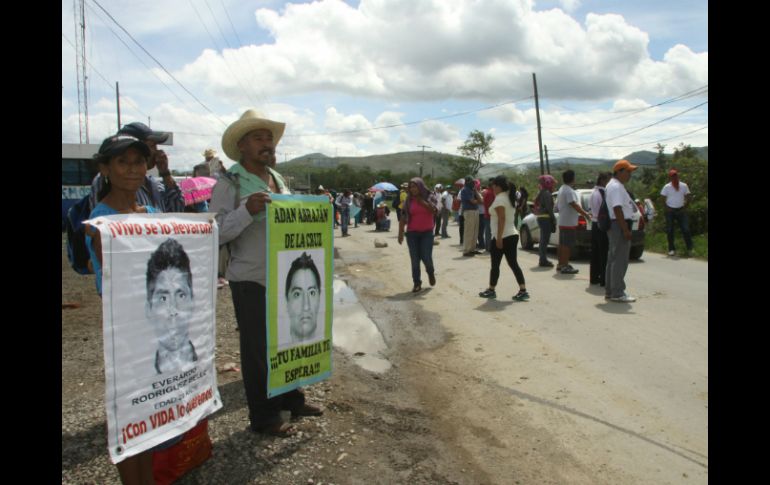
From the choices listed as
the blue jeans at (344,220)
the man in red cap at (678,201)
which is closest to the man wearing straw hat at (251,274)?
the man in red cap at (678,201)

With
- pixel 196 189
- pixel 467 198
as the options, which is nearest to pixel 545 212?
pixel 467 198

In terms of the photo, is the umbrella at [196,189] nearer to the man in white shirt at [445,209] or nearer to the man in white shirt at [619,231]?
the man in white shirt at [619,231]

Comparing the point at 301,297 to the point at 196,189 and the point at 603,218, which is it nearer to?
the point at 196,189

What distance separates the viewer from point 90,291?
984 centimetres

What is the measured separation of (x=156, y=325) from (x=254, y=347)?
1.13 metres

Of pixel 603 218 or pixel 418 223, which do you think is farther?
pixel 418 223

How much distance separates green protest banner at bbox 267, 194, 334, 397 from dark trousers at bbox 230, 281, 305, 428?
188 millimetres

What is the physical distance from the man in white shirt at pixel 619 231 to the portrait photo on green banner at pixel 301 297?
17.3ft

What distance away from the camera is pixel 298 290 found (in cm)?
368

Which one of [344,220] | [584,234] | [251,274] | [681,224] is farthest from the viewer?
[344,220]

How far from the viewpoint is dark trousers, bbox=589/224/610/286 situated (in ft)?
30.2

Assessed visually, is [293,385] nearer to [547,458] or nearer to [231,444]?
[231,444]

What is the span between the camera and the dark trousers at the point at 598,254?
920cm
